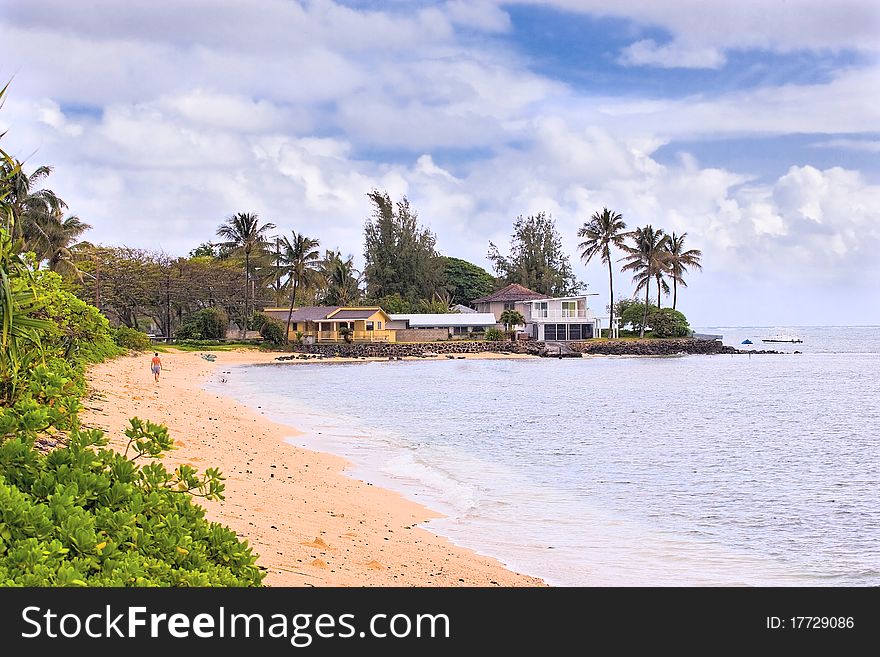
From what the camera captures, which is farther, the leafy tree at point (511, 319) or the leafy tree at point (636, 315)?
the leafy tree at point (636, 315)

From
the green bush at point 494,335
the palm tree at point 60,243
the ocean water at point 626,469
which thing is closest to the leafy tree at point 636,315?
the green bush at point 494,335

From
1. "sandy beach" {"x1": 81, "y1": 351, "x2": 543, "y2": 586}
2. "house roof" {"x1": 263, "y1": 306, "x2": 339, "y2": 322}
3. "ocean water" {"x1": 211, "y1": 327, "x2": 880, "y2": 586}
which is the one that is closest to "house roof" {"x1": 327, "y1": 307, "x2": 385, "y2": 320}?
"house roof" {"x1": 263, "y1": 306, "x2": 339, "y2": 322}

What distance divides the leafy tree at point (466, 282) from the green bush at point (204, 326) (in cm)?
3589

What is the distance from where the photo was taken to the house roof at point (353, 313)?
222ft

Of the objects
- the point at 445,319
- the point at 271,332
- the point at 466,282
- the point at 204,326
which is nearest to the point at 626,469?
the point at 204,326

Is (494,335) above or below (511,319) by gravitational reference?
below

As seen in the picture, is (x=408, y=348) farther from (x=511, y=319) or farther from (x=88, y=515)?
(x=88, y=515)

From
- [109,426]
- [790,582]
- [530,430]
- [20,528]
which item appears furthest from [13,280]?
[530,430]

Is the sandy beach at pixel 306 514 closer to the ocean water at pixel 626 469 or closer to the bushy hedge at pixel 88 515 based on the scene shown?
the ocean water at pixel 626 469

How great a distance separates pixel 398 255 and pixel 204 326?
86.0 feet

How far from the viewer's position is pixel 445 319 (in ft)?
240

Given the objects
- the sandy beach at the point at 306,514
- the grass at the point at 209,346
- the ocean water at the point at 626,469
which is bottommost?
the ocean water at the point at 626,469

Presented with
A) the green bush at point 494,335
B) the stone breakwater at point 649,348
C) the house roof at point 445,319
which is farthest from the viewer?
the house roof at point 445,319

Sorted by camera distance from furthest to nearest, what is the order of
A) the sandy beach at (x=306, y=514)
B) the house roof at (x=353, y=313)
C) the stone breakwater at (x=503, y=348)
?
the house roof at (x=353, y=313)
the stone breakwater at (x=503, y=348)
the sandy beach at (x=306, y=514)
